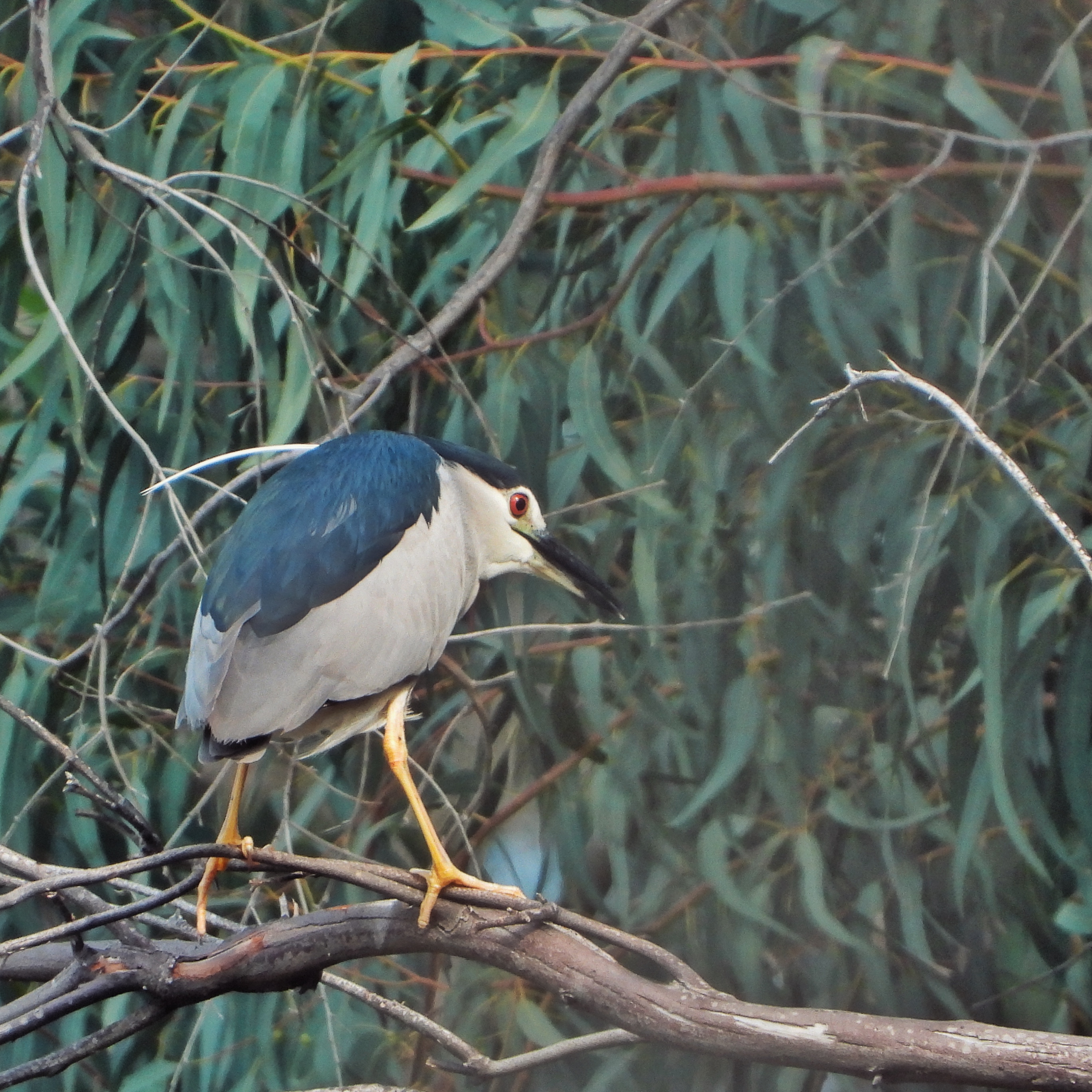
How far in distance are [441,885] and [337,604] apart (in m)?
0.18

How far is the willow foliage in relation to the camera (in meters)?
0.97

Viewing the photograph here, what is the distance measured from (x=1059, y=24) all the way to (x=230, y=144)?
2.12 ft

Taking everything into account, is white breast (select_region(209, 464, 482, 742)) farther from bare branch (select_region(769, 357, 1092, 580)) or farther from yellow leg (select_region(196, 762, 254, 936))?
bare branch (select_region(769, 357, 1092, 580))

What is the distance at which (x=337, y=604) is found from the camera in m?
0.79

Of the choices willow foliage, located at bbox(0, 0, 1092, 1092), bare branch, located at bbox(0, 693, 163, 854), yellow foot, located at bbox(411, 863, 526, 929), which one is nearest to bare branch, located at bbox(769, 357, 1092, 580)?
willow foliage, located at bbox(0, 0, 1092, 1092)

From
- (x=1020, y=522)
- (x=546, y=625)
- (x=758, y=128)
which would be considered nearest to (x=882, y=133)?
(x=758, y=128)

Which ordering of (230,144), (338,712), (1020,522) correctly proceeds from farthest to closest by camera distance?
(230,144), (1020,522), (338,712)

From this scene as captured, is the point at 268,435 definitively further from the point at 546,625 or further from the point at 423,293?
the point at 546,625

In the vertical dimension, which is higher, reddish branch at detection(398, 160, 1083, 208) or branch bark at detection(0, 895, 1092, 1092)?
reddish branch at detection(398, 160, 1083, 208)

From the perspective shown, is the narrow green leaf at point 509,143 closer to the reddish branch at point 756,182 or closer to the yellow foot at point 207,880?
the reddish branch at point 756,182

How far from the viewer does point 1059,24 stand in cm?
100

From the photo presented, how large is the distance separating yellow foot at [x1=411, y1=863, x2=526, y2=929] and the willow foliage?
28cm

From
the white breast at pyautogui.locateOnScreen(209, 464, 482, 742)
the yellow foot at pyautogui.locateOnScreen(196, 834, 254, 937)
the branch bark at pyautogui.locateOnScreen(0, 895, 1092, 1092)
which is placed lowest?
the yellow foot at pyautogui.locateOnScreen(196, 834, 254, 937)

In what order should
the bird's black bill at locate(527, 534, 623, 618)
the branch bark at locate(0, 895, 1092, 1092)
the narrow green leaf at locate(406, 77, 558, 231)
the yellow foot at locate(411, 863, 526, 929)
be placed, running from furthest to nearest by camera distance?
the narrow green leaf at locate(406, 77, 558, 231) → the bird's black bill at locate(527, 534, 623, 618) → the yellow foot at locate(411, 863, 526, 929) → the branch bark at locate(0, 895, 1092, 1092)
